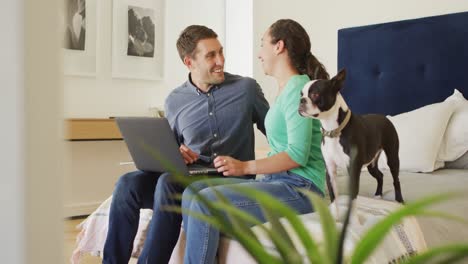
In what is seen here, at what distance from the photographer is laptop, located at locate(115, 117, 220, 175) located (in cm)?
204

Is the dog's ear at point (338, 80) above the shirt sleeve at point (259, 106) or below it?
above

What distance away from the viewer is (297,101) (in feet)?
5.99

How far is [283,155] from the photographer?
1852 millimetres

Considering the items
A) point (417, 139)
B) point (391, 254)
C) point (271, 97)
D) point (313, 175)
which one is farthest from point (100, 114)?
point (391, 254)

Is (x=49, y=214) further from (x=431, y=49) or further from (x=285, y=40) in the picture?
(x=431, y=49)

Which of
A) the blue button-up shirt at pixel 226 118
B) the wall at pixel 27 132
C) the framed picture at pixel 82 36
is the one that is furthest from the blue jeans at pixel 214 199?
the framed picture at pixel 82 36

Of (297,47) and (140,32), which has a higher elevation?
(140,32)

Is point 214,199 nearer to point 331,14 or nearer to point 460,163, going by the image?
point 460,163

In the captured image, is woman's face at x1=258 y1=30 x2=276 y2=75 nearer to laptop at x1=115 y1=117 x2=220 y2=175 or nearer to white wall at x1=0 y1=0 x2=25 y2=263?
laptop at x1=115 y1=117 x2=220 y2=175

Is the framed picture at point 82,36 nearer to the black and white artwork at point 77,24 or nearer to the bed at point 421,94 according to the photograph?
the black and white artwork at point 77,24

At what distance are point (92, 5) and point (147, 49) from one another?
0.57m

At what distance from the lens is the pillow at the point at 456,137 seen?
8.97 ft

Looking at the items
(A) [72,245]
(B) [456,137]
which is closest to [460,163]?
(B) [456,137]

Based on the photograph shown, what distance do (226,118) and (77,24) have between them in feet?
8.00
